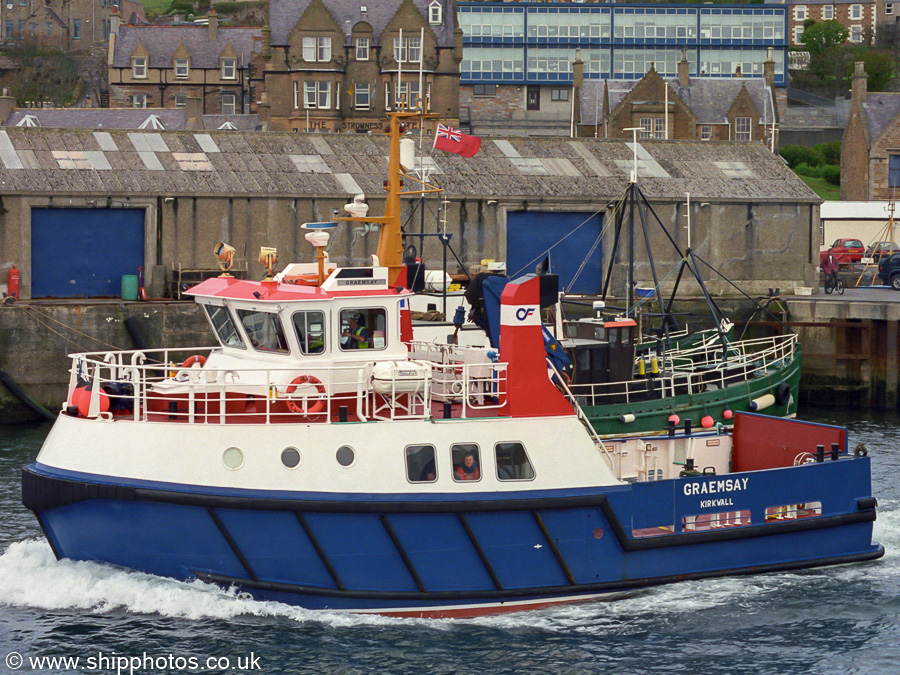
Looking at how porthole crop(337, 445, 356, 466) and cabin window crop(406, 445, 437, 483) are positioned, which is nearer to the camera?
porthole crop(337, 445, 356, 466)

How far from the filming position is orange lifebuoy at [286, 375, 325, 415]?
14719mm

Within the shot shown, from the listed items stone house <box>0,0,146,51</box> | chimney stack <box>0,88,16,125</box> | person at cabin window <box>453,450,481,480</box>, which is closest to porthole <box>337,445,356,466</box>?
person at cabin window <box>453,450,481,480</box>

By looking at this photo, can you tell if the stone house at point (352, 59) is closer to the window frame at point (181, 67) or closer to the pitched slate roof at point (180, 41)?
the window frame at point (181, 67)

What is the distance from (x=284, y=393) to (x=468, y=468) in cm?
251

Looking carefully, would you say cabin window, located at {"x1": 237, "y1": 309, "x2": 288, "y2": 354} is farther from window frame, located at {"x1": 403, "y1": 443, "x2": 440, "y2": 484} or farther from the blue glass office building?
the blue glass office building

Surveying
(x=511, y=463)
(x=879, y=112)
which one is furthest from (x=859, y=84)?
(x=511, y=463)

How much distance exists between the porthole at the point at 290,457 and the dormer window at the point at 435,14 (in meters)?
50.3

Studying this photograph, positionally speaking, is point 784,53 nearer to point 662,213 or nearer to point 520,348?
point 662,213

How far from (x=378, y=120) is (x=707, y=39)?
88.1ft

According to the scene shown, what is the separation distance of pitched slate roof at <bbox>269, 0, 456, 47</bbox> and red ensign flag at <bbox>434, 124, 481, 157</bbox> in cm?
4138

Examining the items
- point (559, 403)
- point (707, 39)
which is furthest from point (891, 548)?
point (707, 39)

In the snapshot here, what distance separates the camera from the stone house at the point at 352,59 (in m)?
60.3

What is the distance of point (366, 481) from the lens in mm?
14273

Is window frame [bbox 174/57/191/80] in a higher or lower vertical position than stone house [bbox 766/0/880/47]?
lower
